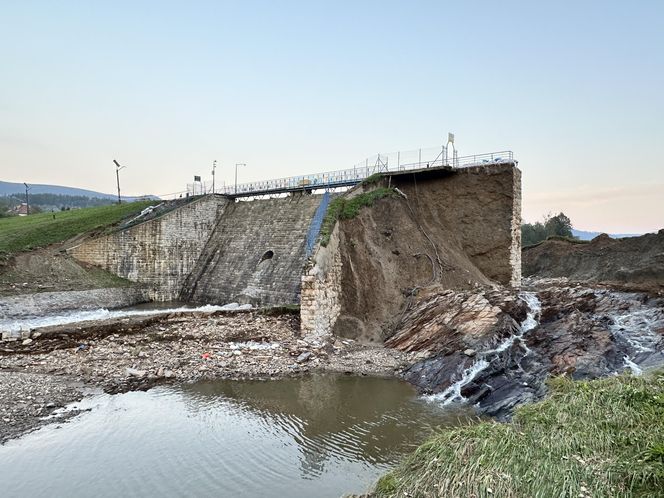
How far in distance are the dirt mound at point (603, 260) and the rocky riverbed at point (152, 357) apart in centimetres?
1692

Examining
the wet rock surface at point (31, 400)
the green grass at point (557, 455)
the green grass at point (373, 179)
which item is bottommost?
the wet rock surface at point (31, 400)

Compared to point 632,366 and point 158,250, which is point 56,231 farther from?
point 632,366

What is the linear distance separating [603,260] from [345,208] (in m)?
24.1

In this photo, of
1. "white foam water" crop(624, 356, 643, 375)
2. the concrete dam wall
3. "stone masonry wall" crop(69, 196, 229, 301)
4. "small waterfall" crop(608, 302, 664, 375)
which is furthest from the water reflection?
"stone masonry wall" crop(69, 196, 229, 301)

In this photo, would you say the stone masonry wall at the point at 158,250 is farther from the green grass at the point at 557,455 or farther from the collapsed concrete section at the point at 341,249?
the green grass at the point at 557,455

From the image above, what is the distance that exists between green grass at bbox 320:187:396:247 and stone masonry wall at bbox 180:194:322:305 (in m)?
5.14

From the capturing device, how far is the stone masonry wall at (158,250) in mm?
27359

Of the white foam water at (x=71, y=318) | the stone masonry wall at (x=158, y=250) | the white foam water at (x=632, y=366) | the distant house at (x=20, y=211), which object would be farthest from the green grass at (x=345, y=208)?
the distant house at (x=20, y=211)

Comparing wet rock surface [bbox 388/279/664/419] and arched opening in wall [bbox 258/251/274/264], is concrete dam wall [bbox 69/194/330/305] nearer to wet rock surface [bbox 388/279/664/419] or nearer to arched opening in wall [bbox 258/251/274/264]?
arched opening in wall [bbox 258/251/274/264]

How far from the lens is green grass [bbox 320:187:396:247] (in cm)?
1886

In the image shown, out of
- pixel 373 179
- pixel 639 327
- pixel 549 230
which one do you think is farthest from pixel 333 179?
pixel 549 230

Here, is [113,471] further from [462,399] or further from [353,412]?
[462,399]

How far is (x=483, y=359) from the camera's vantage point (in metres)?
13.4

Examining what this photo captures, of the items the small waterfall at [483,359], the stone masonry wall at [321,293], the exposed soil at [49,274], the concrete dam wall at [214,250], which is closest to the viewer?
the small waterfall at [483,359]
